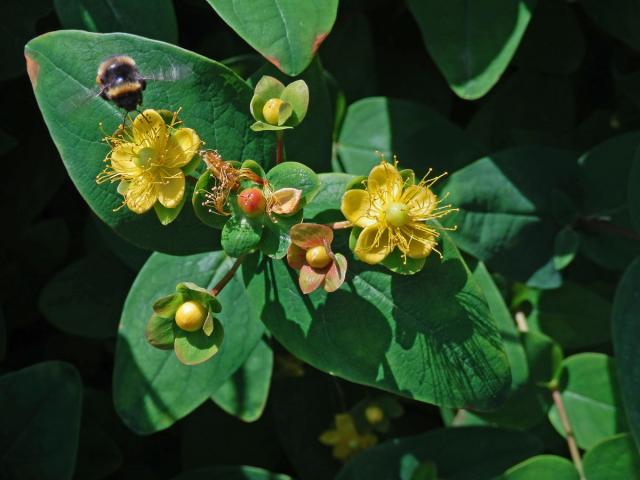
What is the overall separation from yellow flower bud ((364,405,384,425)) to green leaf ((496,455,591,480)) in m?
0.29

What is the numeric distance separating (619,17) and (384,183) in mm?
820

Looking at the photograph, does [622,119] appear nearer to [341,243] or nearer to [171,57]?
[341,243]

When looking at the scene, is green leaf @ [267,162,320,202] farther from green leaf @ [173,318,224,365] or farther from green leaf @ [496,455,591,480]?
green leaf @ [496,455,591,480]

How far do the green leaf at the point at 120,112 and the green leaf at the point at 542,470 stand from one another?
674 mm

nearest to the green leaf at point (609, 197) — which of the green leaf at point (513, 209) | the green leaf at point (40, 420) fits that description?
the green leaf at point (513, 209)

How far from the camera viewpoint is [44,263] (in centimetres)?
180

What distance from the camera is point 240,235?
3.86 feet

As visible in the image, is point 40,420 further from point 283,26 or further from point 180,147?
point 283,26

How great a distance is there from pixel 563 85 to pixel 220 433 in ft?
3.62

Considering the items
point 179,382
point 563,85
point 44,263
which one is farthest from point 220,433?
point 563,85

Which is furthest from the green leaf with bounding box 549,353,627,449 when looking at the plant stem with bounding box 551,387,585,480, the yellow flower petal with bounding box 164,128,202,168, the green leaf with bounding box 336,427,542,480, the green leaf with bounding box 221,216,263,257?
the yellow flower petal with bounding box 164,128,202,168

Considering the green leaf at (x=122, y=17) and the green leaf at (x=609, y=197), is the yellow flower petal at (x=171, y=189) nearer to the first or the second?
the green leaf at (x=122, y=17)

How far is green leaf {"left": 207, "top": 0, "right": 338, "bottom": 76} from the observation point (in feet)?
4.24

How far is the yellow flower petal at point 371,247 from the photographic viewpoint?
1.17 metres
